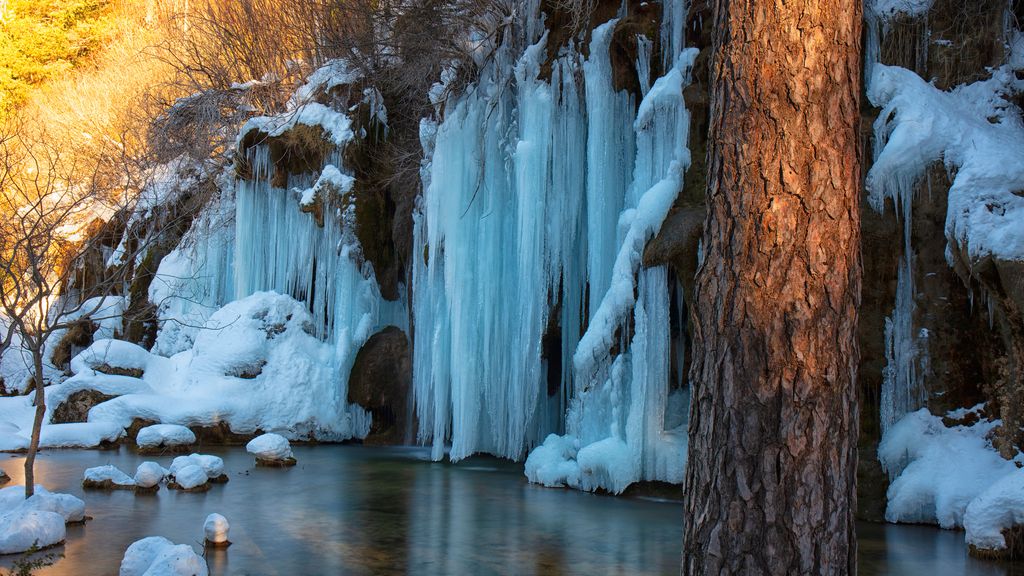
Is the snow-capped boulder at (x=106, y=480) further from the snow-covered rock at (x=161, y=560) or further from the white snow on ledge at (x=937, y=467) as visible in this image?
the white snow on ledge at (x=937, y=467)

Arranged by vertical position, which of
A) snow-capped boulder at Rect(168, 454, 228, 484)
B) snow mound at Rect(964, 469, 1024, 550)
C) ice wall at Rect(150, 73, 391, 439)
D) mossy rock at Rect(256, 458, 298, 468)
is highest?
ice wall at Rect(150, 73, 391, 439)

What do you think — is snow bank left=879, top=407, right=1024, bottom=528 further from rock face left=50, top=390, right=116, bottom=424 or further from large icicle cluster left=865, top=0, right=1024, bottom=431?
rock face left=50, top=390, right=116, bottom=424

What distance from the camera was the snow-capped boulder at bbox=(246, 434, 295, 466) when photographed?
11.9 meters

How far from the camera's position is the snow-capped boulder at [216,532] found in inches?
274

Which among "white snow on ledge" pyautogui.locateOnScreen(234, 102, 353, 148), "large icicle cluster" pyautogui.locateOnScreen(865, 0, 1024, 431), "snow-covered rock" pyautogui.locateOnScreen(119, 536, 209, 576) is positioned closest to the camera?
"snow-covered rock" pyautogui.locateOnScreen(119, 536, 209, 576)

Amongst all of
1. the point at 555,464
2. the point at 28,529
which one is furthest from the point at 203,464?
the point at 555,464

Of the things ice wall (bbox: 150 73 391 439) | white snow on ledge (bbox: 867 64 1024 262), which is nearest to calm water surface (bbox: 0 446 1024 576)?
white snow on ledge (bbox: 867 64 1024 262)

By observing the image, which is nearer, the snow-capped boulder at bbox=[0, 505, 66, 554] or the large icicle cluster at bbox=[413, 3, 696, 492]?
the snow-capped boulder at bbox=[0, 505, 66, 554]

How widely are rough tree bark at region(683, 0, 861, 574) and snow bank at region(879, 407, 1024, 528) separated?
527cm

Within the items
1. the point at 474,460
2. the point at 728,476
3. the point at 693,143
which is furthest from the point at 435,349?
the point at 728,476

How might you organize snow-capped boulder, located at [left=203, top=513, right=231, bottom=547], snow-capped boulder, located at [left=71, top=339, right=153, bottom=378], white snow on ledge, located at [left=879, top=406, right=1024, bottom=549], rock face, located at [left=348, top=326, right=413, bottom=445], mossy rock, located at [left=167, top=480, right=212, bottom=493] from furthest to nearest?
1. snow-capped boulder, located at [left=71, top=339, right=153, bottom=378]
2. rock face, located at [left=348, top=326, right=413, bottom=445]
3. mossy rock, located at [left=167, top=480, right=212, bottom=493]
4. white snow on ledge, located at [left=879, top=406, right=1024, bottom=549]
5. snow-capped boulder, located at [left=203, top=513, right=231, bottom=547]

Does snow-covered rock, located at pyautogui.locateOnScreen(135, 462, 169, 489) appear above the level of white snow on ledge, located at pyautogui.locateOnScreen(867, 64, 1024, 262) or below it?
below

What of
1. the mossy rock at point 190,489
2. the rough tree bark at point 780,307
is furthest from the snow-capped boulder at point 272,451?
the rough tree bark at point 780,307

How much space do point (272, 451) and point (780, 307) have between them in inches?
390
